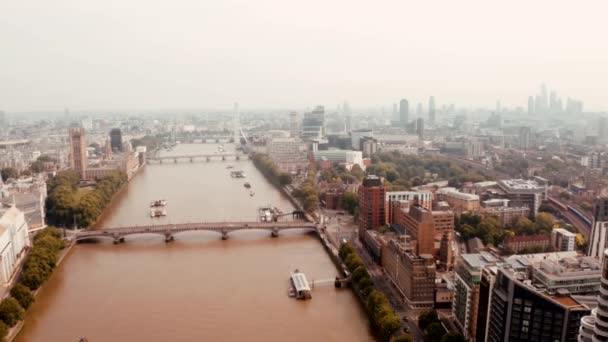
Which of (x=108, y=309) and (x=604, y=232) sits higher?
(x=604, y=232)

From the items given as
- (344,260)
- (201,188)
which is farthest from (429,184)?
(344,260)

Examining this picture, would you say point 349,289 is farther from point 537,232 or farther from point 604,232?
point 537,232

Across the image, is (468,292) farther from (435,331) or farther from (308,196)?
(308,196)

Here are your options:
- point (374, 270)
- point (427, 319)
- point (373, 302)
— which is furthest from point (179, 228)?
point (427, 319)

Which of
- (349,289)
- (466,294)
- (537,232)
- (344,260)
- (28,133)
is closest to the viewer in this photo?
(466,294)

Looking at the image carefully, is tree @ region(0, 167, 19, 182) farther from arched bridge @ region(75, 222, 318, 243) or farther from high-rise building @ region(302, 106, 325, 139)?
high-rise building @ region(302, 106, 325, 139)
